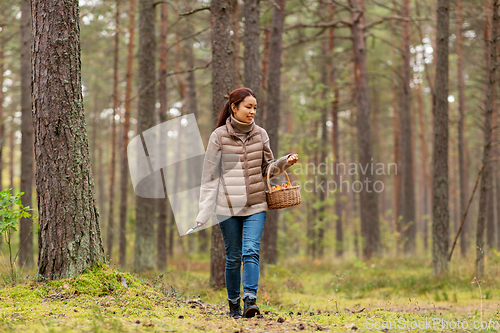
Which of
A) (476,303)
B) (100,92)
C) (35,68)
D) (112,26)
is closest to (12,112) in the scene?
(100,92)

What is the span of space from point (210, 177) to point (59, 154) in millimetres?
1702

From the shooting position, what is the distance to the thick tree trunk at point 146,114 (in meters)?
9.84

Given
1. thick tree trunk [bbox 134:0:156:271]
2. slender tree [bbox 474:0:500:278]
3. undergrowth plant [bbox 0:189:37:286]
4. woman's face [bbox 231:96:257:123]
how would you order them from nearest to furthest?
woman's face [bbox 231:96:257:123] → undergrowth plant [bbox 0:189:37:286] → slender tree [bbox 474:0:500:278] → thick tree trunk [bbox 134:0:156:271]

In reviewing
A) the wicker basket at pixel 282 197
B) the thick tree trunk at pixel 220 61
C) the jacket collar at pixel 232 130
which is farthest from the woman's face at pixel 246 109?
the thick tree trunk at pixel 220 61

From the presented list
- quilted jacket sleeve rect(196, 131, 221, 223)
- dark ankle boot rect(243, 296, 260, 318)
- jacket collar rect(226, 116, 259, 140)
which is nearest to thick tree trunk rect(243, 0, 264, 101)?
jacket collar rect(226, 116, 259, 140)

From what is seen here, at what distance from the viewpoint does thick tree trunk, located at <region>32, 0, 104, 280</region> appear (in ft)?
14.0

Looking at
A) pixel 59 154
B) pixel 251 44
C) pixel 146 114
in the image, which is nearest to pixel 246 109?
pixel 59 154

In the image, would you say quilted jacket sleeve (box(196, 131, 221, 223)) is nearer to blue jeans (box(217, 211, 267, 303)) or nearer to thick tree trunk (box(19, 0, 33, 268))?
blue jeans (box(217, 211, 267, 303))

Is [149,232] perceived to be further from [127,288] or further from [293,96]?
[293,96]

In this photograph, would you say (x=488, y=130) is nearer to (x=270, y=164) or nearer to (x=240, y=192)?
(x=270, y=164)

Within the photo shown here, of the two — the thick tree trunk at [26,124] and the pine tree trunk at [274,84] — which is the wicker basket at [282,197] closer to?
the pine tree trunk at [274,84]

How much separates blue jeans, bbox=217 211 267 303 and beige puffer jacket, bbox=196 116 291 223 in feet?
0.36

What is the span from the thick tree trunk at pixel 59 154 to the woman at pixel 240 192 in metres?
1.43

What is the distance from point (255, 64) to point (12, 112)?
1746cm
